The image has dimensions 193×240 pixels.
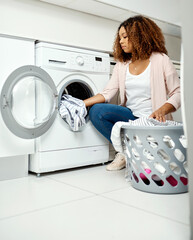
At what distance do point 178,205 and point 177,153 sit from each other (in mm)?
272

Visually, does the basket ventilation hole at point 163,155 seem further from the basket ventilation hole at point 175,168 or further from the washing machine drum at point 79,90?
the washing machine drum at point 79,90

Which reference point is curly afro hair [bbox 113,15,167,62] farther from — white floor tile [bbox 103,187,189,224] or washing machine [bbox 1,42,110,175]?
white floor tile [bbox 103,187,189,224]

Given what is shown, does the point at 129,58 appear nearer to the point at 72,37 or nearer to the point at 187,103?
the point at 72,37

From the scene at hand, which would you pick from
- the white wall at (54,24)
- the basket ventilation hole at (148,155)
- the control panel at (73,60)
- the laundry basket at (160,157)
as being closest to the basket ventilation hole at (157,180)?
the laundry basket at (160,157)

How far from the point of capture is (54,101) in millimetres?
1883

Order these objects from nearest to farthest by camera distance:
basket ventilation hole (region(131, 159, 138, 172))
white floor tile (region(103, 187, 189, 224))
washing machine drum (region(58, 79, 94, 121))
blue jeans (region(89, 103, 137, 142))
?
white floor tile (region(103, 187, 189, 224)) < basket ventilation hole (region(131, 159, 138, 172)) < blue jeans (region(89, 103, 137, 142)) < washing machine drum (region(58, 79, 94, 121))

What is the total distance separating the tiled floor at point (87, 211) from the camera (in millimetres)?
1015

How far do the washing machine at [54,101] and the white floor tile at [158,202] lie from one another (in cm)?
60

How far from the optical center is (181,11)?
A: 0.78 metres

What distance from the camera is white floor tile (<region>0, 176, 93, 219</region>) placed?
1.29 meters

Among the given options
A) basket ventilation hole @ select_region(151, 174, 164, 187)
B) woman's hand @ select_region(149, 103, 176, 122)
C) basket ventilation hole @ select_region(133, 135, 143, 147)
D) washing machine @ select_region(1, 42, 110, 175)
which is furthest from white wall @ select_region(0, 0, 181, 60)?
basket ventilation hole @ select_region(151, 174, 164, 187)

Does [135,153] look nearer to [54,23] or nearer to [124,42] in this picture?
[124,42]

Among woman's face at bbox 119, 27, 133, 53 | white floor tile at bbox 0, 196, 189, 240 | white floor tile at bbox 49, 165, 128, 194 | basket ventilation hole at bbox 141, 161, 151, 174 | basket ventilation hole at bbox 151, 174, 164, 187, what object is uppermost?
woman's face at bbox 119, 27, 133, 53

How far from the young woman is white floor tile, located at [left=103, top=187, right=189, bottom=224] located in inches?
23.0
